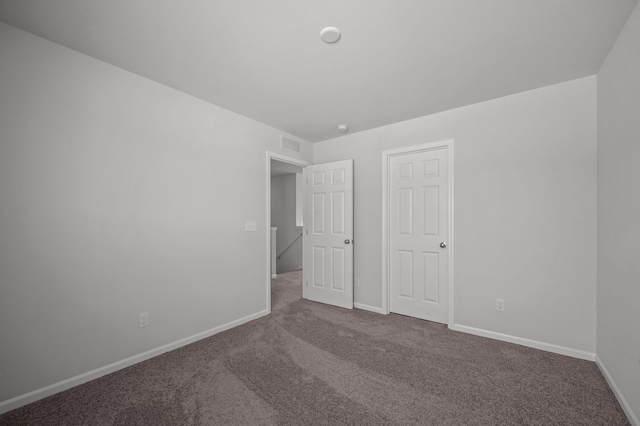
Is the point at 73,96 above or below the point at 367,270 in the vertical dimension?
above

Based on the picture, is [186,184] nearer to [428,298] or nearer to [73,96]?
[73,96]

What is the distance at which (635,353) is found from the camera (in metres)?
1.58

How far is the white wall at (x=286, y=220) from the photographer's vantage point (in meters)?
7.15

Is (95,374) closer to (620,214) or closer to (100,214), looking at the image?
(100,214)

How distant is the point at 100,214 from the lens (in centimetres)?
214

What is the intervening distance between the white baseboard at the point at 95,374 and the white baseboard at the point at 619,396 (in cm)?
322

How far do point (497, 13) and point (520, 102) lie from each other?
1347 mm

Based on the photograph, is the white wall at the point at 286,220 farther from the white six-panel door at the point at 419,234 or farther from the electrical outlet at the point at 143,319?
the electrical outlet at the point at 143,319

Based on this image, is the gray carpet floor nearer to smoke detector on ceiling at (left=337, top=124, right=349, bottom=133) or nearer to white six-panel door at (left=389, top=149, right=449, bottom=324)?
white six-panel door at (left=389, top=149, right=449, bottom=324)

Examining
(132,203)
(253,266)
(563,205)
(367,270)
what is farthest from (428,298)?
(132,203)

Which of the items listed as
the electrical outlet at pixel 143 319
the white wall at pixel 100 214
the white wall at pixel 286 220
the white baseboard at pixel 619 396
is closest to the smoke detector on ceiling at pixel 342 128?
the white wall at pixel 100 214

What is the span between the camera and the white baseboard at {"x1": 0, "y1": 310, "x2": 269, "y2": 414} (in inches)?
68.8

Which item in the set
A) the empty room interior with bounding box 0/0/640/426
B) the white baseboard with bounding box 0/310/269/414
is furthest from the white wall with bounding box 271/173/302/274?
the white baseboard with bounding box 0/310/269/414

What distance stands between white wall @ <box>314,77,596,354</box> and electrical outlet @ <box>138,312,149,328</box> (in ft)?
10.3
